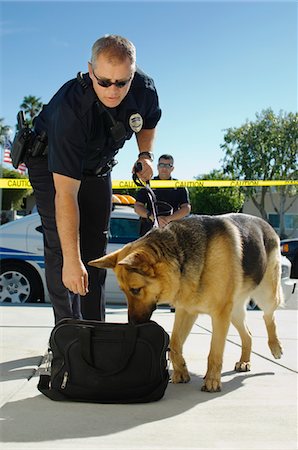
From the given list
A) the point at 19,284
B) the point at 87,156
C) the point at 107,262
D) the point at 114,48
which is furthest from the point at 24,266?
the point at 114,48

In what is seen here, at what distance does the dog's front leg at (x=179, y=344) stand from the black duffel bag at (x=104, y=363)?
53 centimetres

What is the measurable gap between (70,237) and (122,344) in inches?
26.3

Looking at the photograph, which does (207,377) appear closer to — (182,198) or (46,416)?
(46,416)

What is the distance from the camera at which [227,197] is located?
50.8m

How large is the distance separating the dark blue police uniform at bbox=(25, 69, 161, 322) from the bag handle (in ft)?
2.44

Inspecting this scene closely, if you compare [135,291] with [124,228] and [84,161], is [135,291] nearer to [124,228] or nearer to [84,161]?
[84,161]

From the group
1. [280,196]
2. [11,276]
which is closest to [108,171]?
[11,276]

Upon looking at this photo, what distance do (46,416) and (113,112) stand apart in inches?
72.1

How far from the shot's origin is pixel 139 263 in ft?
10.7

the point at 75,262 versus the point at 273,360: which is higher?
the point at 75,262

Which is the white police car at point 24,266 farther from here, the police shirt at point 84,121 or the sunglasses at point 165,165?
the police shirt at point 84,121

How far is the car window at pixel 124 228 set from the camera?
9.29 meters

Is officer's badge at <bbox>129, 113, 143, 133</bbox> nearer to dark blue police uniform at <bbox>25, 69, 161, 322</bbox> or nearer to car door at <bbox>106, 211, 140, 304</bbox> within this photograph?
dark blue police uniform at <bbox>25, 69, 161, 322</bbox>

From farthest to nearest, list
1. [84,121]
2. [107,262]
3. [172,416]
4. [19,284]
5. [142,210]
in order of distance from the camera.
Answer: [19,284], [142,210], [107,262], [84,121], [172,416]
